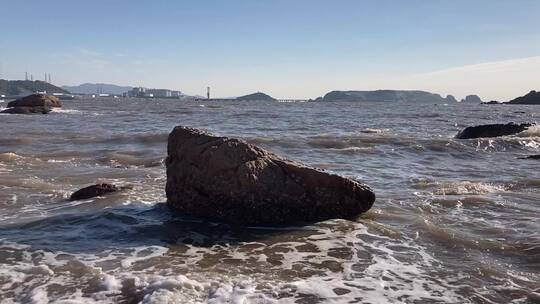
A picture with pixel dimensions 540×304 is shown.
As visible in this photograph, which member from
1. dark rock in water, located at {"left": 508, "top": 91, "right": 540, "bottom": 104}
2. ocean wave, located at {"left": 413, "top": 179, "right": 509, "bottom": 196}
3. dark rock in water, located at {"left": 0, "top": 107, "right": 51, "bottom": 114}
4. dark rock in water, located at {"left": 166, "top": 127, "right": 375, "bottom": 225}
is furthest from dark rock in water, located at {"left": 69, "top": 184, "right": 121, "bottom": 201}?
dark rock in water, located at {"left": 508, "top": 91, "right": 540, "bottom": 104}

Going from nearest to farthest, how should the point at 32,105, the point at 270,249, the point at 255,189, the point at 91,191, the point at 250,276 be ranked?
the point at 250,276 < the point at 270,249 < the point at 255,189 < the point at 91,191 < the point at 32,105

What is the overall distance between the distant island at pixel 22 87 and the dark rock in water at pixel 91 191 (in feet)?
567

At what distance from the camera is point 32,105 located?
1866 inches

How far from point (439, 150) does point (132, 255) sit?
580 inches

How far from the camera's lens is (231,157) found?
768cm

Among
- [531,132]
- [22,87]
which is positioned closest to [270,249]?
[531,132]

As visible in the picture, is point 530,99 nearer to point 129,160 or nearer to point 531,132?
point 531,132

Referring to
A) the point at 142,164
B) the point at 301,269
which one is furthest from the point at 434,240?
the point at 142,164

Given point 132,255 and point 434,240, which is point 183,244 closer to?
point 132,255

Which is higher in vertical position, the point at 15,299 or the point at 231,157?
the point at 231,157

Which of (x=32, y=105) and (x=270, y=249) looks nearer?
(x=270, y=249)

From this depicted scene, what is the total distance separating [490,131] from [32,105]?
40342 millimetres

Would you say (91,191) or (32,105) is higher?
(32,105)

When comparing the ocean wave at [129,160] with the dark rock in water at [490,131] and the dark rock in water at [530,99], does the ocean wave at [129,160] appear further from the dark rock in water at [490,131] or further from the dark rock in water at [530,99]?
the dark rock in water at [530,99]
